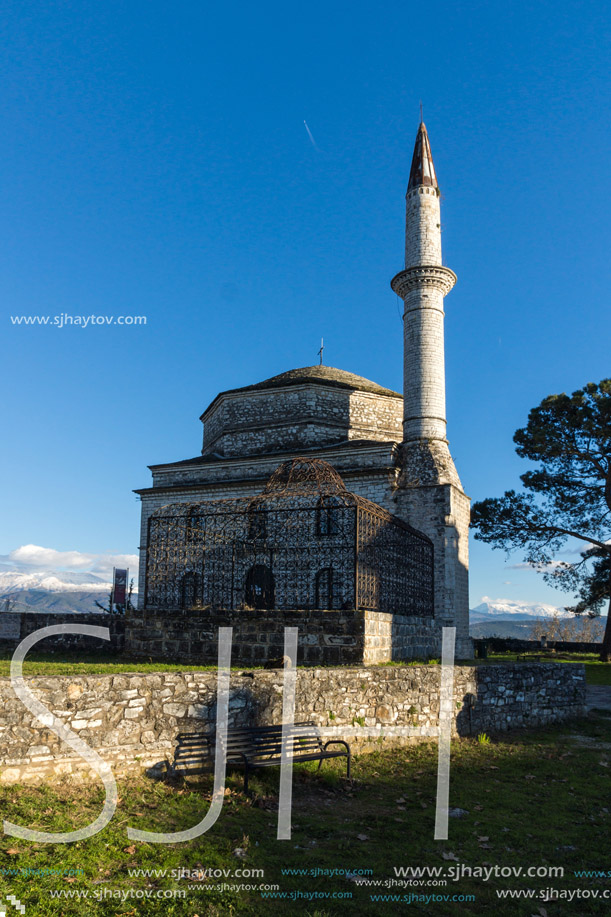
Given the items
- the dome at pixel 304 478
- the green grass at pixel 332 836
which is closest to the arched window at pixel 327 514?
the dome at pixel 304 478

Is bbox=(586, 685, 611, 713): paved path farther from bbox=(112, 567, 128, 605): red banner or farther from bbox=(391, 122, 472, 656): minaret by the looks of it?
bbox=(112, 567, 128, 605): red banner

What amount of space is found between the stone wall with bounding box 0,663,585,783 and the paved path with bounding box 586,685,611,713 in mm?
3540

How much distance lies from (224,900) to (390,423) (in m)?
22.2

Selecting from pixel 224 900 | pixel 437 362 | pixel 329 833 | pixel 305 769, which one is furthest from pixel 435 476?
pixel 224 900

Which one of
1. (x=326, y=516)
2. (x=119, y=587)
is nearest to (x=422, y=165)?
(x=326, y=516)

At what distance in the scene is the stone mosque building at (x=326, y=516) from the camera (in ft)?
38.4

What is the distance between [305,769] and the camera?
295 inches

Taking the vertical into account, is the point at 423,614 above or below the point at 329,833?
above

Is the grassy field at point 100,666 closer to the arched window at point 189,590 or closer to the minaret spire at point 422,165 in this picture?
the arched window at point 189,590

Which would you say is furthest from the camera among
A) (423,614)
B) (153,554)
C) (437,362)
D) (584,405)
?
(584,405)

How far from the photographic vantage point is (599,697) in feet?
51.3

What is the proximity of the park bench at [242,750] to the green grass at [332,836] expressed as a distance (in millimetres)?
176

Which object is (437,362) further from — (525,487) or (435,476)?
(525,487)

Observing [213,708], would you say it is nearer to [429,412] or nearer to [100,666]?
[100,666]
